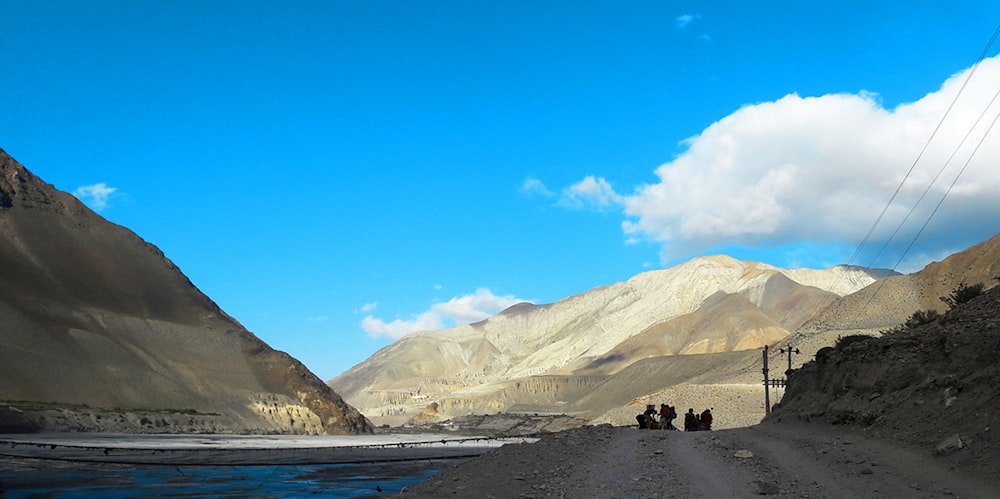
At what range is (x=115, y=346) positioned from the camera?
105750mm

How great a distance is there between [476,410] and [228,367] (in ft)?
293

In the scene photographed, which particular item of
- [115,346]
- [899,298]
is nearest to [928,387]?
[899,298]

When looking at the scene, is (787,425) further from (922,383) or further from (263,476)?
(263,476)

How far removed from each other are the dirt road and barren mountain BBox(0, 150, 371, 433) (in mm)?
72850

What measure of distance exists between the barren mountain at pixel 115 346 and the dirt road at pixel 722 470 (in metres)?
72.9

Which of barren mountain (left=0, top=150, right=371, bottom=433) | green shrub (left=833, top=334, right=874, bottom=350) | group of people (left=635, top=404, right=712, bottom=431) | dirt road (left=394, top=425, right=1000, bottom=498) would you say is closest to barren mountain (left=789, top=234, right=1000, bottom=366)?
group of people (left=635, top=404, right=712, bottom=431)

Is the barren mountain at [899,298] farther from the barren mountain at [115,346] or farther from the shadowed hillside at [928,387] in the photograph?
the barren mountain at [115,346]

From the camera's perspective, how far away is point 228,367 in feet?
388

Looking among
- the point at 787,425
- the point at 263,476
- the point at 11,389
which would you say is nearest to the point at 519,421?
the point at 11,389

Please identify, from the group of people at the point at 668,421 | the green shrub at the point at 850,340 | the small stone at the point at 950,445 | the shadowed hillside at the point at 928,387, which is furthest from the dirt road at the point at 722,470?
the group of people at the point at 668,421

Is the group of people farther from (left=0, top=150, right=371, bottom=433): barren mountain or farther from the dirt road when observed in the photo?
(left=0, top=150, right=371, bottom=433): barren mountain

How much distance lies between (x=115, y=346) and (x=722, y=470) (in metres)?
106

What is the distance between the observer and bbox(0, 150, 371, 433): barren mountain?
302 feet

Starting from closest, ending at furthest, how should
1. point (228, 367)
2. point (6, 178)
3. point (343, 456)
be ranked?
point (343, 456)
point (228, 367)
point (6, 178)
